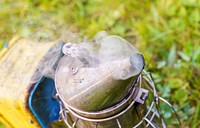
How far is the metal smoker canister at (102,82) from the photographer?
38.7 inches

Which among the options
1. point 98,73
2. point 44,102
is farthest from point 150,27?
point 98,73

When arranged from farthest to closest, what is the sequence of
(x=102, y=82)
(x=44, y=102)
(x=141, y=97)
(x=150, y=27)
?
(x=150, y=27)
(x=44, y=102)
(x=141, y=97)
(x=102, y=82)

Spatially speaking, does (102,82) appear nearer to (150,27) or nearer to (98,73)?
(98,73)

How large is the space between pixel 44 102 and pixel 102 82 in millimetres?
342

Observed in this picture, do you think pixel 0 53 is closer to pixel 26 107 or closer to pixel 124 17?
pixel 26 107

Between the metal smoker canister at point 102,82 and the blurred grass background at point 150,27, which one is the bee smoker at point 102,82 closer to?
the metal smoker canister at point 102,82

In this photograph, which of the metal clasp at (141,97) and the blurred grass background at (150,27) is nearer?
the metal clasp at (141,97)

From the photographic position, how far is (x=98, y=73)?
101 centimetres

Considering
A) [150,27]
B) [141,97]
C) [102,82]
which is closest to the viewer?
[102,82]

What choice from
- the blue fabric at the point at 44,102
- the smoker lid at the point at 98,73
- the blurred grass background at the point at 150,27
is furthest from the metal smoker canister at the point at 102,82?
the blurred grass background at the point at 150,27

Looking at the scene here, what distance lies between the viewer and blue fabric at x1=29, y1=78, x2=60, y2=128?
1.25 m

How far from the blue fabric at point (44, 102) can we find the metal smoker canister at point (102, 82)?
144 millimetres

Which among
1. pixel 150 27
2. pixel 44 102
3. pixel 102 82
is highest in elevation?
pixel 102 82

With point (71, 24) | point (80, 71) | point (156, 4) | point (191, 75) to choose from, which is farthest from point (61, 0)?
point (80, 71)
